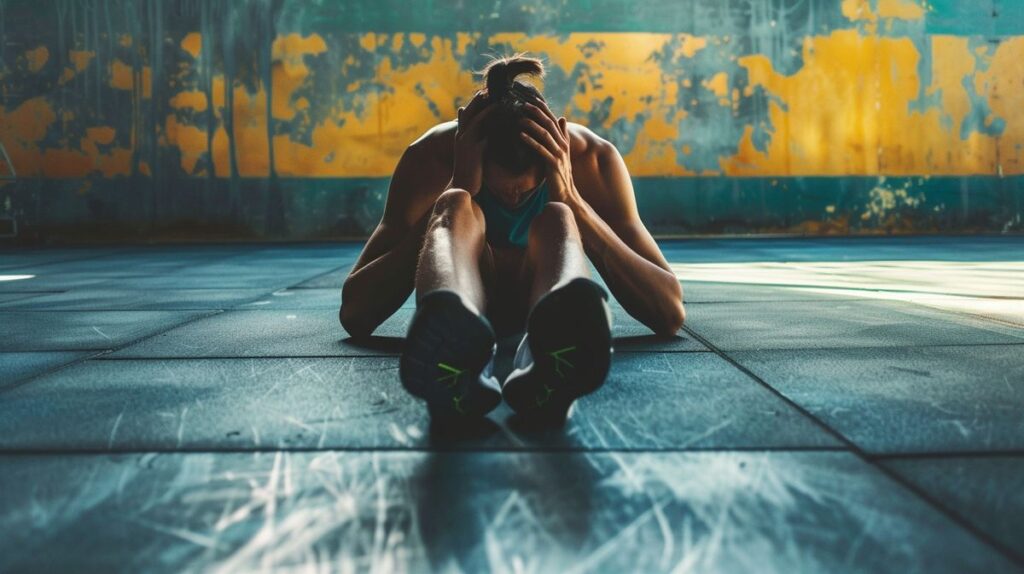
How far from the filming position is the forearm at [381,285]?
176 centimetres

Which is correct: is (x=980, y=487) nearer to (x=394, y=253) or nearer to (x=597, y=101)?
(x=394, y=253)

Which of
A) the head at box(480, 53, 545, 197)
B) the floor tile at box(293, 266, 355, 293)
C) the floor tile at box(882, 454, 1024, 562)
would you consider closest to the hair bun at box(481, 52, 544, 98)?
the head at box(480, 53, 545, 197)

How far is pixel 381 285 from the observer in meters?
1.80

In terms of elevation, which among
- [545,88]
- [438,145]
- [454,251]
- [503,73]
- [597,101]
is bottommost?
[454,251]

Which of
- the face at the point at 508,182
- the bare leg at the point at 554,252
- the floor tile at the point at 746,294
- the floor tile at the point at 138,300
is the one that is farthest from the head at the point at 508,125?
the floor tile at the point at 138,300

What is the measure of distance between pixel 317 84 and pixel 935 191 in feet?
20.2

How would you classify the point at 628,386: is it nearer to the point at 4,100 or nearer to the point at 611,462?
the point at 611,462

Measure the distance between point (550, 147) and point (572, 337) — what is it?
68 cm

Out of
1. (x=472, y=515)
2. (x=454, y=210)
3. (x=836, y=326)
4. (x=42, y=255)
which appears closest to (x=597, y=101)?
(x=42, y=255)

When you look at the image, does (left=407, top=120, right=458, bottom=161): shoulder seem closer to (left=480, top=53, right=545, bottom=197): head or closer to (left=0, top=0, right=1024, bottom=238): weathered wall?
(left=480, top=53, right=545, bottom=197): head

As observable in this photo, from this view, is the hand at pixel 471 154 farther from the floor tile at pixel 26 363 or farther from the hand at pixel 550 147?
the floor tile at pixel 26 363

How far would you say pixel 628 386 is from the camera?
1.38 metres

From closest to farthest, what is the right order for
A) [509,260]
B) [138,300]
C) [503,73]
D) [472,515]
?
[472,515], [503,73], [509,260], [138,300]

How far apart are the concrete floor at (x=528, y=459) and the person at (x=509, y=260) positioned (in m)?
0.10
